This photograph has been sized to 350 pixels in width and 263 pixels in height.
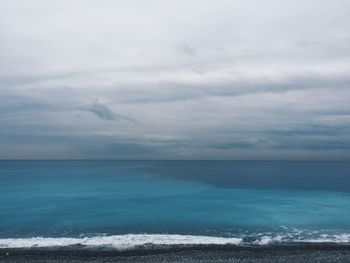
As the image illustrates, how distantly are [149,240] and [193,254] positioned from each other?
20.0 ft

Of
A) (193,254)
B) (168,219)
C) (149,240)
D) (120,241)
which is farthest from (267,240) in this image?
(168,219)

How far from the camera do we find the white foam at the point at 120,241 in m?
28.0

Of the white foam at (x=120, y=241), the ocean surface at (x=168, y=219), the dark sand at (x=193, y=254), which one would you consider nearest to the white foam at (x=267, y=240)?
the ocean surface at (x=168, y=219)

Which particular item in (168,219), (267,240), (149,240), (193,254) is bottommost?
(168,219)

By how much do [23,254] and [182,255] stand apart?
430 inches

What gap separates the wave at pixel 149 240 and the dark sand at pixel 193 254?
6.05 ft

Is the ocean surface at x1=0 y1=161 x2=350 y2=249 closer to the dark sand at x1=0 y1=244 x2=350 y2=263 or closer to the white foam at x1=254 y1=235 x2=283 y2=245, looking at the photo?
the white foam at x1=254 y1=235 x2=283 y2=245

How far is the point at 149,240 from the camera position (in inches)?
1168

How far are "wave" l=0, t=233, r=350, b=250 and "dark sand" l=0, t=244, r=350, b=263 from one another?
1843 mm

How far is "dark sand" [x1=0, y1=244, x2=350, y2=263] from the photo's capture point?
23188 mm

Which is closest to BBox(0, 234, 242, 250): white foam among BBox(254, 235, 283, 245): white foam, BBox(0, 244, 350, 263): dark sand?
BBox(254, 235, 283, 245): white foam

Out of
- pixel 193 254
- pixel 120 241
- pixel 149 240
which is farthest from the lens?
pixel 149 240

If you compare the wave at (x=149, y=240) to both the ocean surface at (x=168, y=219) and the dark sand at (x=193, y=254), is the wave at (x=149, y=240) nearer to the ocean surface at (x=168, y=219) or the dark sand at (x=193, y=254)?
the ocean surface at (x=168, y=219)

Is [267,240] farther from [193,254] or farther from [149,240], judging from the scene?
[149,240]
